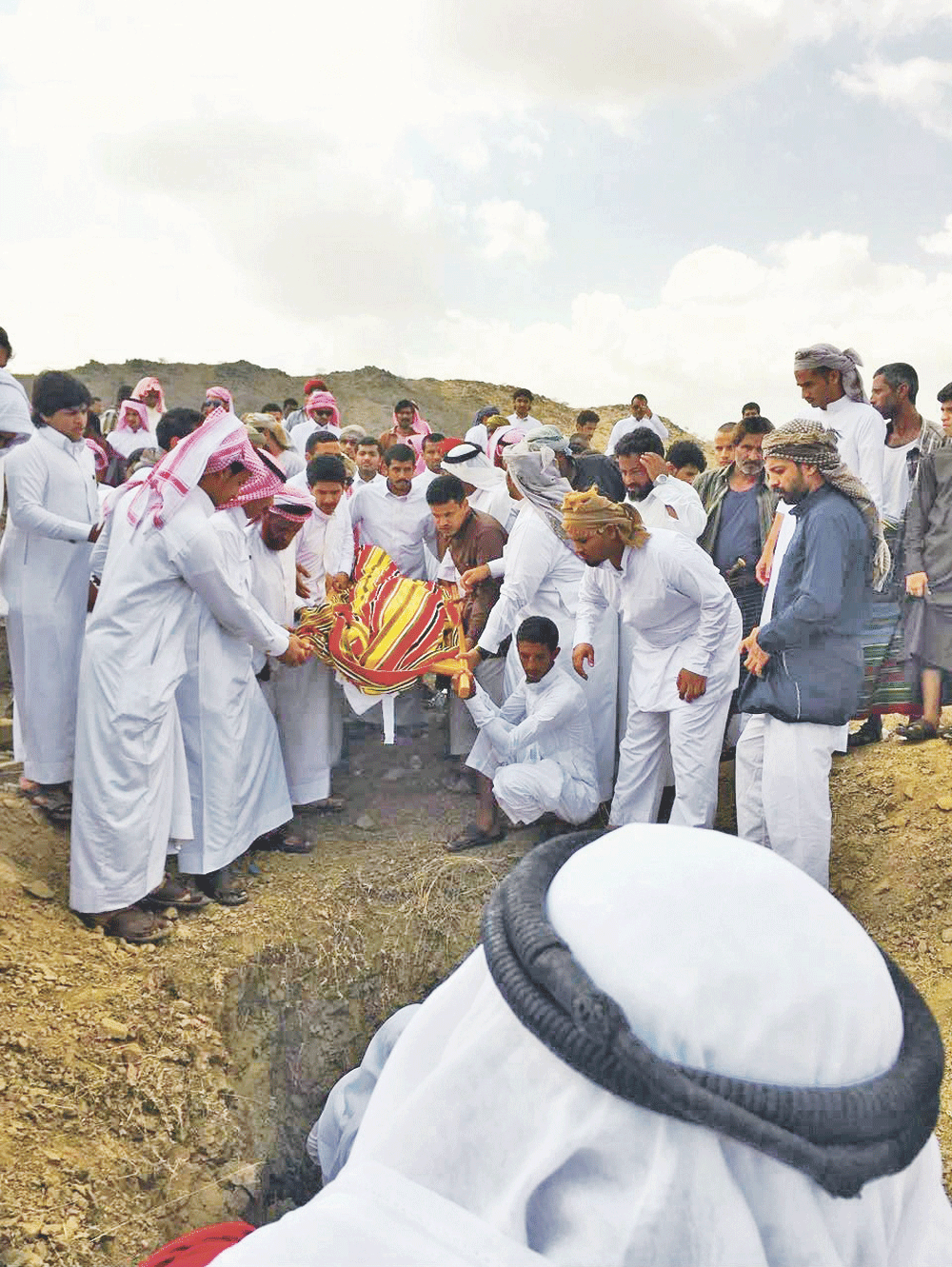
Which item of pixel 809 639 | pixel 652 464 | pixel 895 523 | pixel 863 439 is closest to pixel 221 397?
pixel 652 464

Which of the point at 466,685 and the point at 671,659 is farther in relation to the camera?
the point at 466,685

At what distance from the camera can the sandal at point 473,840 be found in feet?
Answer: 16.7

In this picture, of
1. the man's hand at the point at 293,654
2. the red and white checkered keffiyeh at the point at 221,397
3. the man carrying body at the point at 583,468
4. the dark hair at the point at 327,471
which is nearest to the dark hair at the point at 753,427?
the man carrying body at the point at 583,468

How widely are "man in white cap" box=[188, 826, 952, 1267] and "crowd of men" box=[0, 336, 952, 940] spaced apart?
292 cm

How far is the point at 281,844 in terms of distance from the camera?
5086 mm

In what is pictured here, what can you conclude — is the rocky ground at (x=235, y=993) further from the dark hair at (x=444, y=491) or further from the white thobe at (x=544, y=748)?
the dark hair at (x=444, y=491)

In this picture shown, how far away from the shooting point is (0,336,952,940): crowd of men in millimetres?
3898

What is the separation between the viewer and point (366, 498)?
6.26m

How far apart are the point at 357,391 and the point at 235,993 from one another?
1043 inches

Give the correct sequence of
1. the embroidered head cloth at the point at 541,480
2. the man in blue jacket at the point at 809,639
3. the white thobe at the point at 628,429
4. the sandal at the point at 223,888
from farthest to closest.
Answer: the white thobe at the point at 628,429
the embroidered head cloth at the point at 541,480
the sandal at the point at 223,888
the man in blue jacket at the point at 809,639

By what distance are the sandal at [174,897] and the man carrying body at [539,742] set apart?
1.34 meters

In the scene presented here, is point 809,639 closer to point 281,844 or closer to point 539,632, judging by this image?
point 539,632

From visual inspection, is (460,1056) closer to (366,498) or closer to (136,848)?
(136,848)

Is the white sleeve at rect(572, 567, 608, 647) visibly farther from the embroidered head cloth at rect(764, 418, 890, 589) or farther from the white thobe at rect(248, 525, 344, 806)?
the white thobe at rect(248, 525, 344, 806)
